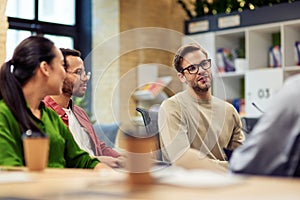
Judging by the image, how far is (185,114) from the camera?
126 inches

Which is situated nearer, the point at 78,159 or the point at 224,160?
the point at 78,159

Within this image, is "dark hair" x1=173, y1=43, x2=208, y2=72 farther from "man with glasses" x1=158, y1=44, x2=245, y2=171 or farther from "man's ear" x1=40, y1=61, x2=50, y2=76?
"man's ear" x1=40, y1=61, x2=50, y2=76

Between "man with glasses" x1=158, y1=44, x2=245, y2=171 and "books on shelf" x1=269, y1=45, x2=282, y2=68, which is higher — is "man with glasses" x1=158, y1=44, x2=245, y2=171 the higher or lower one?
the lower one

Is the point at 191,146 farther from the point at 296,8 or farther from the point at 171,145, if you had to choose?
the point at 296,8

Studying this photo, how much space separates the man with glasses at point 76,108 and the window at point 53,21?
3.06 m

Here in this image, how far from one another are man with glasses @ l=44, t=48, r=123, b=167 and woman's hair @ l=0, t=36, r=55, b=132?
684 mm

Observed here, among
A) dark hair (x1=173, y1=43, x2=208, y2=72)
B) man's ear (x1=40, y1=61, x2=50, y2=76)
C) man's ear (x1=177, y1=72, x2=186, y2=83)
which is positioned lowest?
man's ear (x1=177, y1=72, x2=186, y2=83)

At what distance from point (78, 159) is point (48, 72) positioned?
1.45 feet

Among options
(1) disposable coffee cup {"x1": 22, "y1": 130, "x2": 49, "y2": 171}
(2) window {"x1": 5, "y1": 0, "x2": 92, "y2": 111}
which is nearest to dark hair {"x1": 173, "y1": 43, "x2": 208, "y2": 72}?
(1) disposable coffee cup {"x1": 22, "y1": 130, "x2": 49, "y2": 171}

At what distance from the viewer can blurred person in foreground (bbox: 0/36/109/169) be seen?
2477mm

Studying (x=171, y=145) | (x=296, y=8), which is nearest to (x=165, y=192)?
(x=171, y=145)

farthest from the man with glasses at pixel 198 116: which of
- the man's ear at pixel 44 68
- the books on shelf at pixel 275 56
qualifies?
the books on shelf at pixel 275 56

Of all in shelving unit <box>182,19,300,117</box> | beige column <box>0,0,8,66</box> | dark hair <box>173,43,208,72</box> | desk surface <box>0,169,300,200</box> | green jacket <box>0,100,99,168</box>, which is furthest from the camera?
shelving unit <box>182,19,300,117</box>

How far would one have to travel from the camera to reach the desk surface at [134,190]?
124 cm
